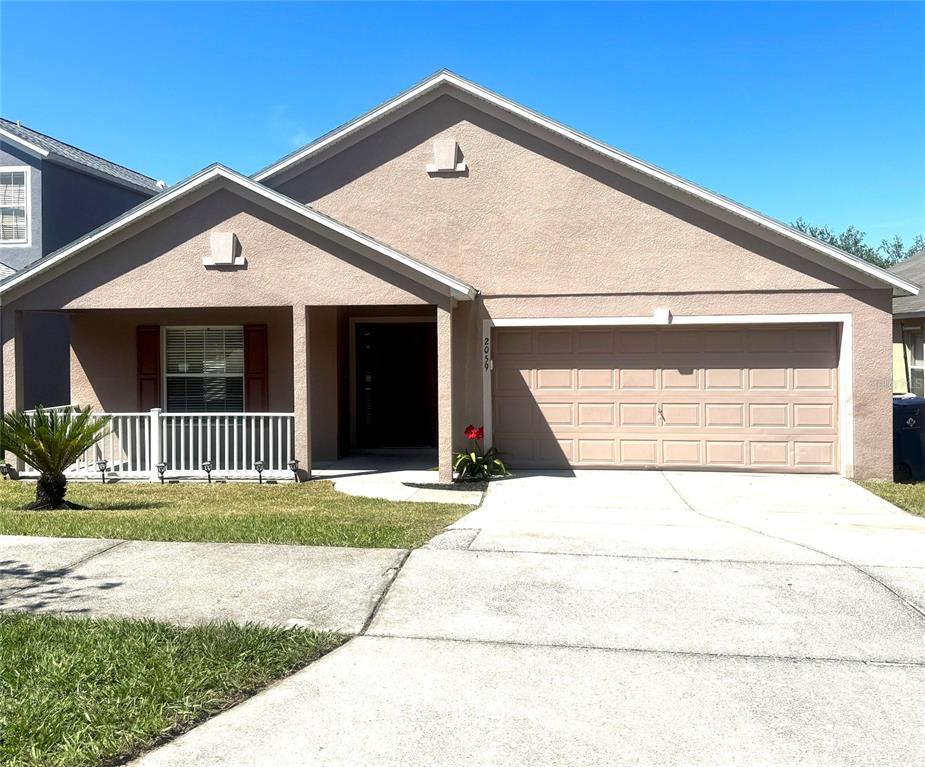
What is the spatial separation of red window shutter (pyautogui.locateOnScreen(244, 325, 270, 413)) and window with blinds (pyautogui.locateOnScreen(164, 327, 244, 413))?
16 cm

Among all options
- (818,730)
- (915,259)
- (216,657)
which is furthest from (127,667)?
(915,259)

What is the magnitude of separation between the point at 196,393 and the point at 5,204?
5.95 metres

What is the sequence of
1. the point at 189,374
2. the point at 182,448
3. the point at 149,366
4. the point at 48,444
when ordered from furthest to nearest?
the point at 189,374, the point at 149,366, the point at 182,448, the point at 48,444

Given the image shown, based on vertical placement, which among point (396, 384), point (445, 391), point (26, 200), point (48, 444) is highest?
point (26, 200)

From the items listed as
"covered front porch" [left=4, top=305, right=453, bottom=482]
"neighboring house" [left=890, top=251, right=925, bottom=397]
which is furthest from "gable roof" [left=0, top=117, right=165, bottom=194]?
"neighboring house" [left=890, top=251, right=925, bottom=397]

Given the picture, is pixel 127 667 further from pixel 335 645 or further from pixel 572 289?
pixel 572 289

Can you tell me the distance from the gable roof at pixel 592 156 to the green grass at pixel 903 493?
275 centimetres

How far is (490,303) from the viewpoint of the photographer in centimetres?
1273

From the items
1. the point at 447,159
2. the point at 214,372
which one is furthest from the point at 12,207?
the point at 447,159

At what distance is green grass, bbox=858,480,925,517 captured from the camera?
989 centimetres

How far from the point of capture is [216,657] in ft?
14.9

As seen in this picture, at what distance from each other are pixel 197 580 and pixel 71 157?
1319 centimetres

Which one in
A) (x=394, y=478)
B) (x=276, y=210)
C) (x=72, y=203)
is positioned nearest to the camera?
(x=276, y=210)

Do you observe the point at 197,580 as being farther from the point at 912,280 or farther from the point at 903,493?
the point at 912,280
